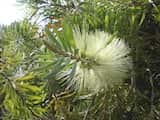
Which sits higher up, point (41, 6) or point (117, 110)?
point (41, 6)

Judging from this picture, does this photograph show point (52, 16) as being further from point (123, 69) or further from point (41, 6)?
point (123, 69)

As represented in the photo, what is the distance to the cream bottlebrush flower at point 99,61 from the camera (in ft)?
1.13

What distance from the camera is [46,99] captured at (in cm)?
51

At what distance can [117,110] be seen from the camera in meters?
0.45

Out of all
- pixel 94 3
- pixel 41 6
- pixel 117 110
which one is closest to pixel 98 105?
pixel 117 110

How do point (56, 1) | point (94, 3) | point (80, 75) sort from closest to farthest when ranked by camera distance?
point (80, 75) → point (94, 3) → point (56, 1)

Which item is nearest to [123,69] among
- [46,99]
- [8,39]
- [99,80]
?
[99,80]

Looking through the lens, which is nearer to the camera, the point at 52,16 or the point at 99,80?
the point at 99,80

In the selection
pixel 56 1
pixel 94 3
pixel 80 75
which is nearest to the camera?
pixel 80 75

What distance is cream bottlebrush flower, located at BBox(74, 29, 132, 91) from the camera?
345 mm

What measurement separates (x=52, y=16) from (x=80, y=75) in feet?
0.82

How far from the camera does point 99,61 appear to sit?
35cm

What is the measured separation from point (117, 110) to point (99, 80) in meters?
0.08

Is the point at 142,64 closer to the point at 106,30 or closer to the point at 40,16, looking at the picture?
the point at 106,30
